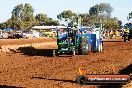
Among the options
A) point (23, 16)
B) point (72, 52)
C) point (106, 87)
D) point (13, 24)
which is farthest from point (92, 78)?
point (23, 16)

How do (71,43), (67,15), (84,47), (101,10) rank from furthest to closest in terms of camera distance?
(101,10) → (67,15) → (71,43) → (84,47)

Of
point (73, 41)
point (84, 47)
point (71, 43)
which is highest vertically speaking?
point (73, 41)

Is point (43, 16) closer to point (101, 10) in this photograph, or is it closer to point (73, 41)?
point (101, 10)

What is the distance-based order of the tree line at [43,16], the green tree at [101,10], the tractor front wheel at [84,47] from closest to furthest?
1. the tractor front wheel at [84,47]
2. the tree line at [43,16]
3. the green tree at [101,10]

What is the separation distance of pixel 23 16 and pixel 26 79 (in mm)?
152800

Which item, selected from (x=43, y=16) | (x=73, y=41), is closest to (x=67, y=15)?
(x=43, y=16)

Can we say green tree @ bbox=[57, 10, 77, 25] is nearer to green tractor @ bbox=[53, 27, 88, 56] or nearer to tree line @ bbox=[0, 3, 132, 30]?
tree line @ bbox=[0, 3, 132, 30]

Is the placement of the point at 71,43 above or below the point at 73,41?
below

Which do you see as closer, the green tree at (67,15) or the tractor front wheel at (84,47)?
the tractor front wheel at (84,47)

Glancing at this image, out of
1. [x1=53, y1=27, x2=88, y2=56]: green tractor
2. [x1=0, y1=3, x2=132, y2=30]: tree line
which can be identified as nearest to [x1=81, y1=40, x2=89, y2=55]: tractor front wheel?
[x1=53, y1=27, x2=88, y2=56]: green tractor

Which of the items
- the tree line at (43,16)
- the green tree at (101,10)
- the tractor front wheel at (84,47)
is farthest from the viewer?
the green tree at (101,10)

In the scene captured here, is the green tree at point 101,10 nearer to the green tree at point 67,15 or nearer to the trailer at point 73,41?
the green tree at point 67,15

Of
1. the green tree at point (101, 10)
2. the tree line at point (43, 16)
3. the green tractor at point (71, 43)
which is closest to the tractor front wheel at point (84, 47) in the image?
the green tractor at point (71, 43)

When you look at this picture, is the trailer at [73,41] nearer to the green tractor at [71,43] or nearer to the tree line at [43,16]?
the green tractor at [71,43]
